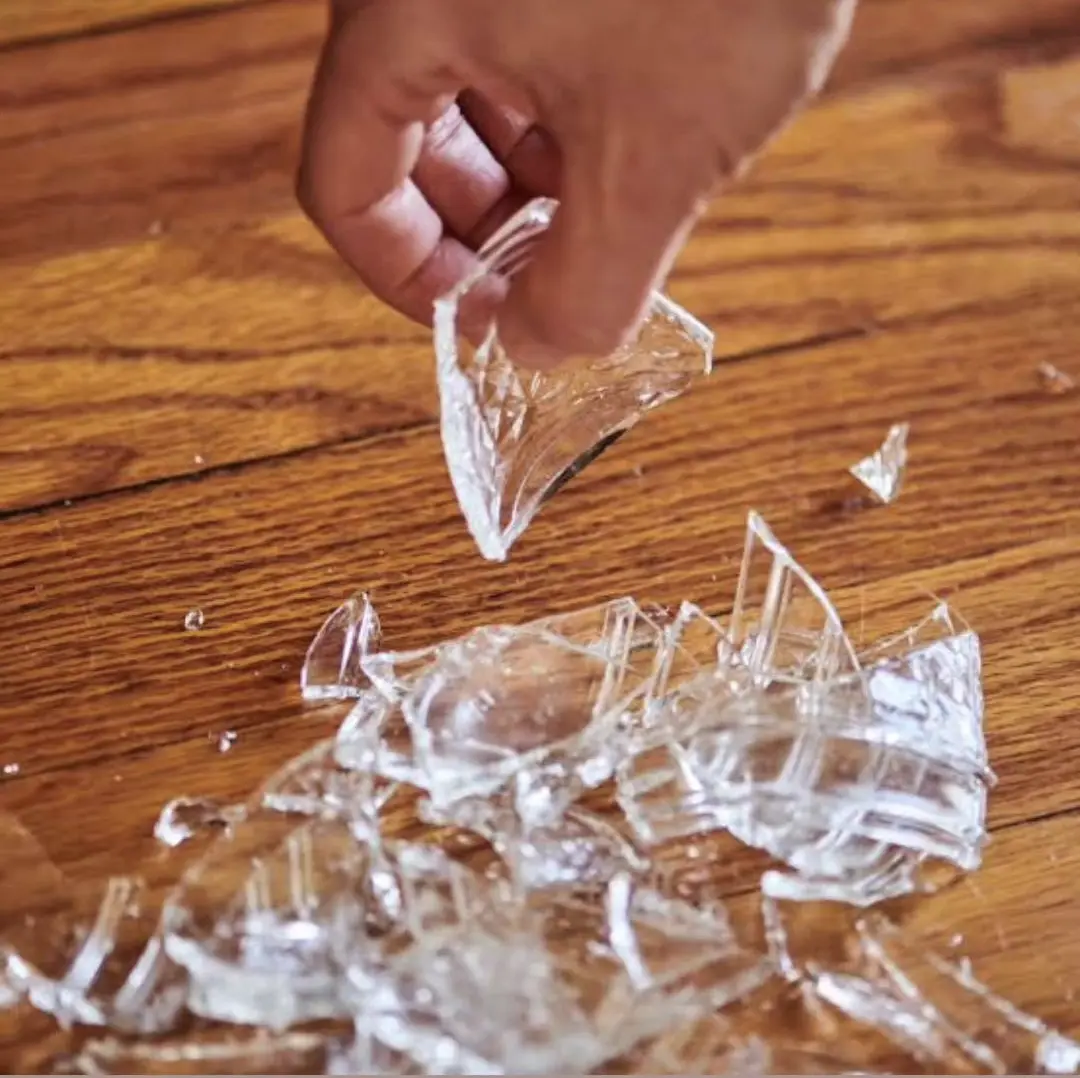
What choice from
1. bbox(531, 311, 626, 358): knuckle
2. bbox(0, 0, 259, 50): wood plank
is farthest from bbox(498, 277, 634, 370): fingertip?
bbox(0, 0, 259, 50): wood plank

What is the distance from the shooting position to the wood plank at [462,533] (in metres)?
0.52

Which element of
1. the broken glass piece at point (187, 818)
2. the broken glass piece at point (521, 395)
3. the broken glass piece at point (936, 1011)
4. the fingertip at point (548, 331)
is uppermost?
the fingertip at point (548, 331)

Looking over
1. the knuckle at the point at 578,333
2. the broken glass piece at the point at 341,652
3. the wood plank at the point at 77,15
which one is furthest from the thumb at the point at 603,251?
the wood plank at the point at 77,15

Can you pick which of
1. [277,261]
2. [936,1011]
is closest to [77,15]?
[277,261]

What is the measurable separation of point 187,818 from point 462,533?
0.13 meters

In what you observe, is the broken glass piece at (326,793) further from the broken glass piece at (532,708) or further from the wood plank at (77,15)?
the wood plank at (77,15)

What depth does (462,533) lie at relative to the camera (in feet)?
1.82

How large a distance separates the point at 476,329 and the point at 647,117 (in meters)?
0.12

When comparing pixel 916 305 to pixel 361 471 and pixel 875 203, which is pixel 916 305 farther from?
pixel 361 471

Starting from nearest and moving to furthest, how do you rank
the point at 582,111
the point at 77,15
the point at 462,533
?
the point at 582,111 → the point at 462,533 → the point at 77,15

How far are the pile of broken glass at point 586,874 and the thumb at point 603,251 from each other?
96 mm

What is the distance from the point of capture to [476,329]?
0.52m

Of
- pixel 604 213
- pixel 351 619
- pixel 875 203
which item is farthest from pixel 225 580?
pixel 875 203

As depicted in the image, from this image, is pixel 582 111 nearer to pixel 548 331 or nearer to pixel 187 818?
→ pixel 548 331
